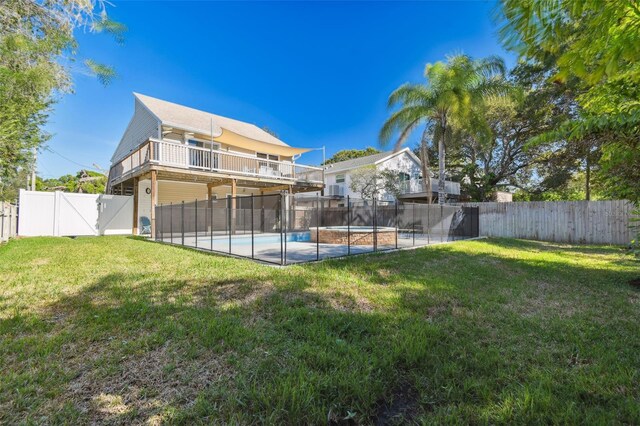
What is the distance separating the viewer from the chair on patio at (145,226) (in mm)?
14172

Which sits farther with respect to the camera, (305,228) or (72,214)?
(305,228)

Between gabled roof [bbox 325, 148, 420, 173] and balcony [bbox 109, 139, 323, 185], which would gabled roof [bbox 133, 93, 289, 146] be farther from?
gabled roof [bbox 325, 148, 420, 173]

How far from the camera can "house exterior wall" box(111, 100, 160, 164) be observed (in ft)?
48.0

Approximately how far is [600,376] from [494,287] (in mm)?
2777

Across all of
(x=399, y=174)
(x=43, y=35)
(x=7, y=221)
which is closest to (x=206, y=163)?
(x=7, y=221)

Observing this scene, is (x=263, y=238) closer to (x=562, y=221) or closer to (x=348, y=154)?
(x=562, y=221)

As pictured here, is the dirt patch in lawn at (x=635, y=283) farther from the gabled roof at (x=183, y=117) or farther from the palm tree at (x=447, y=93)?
the gabled roof at (x=183, y=117)

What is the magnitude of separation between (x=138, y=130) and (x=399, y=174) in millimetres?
19000

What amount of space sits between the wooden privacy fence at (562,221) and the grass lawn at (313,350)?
9686 millimetres

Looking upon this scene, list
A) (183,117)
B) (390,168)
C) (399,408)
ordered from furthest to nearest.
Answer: (390,168) → (183,117) → (399,408)

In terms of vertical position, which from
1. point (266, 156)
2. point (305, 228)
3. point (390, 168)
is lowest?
point (305, 228)

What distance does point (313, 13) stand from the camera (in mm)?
12680

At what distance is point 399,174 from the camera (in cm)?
2397

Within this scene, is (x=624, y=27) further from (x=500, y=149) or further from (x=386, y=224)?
(x=500, y=149)
